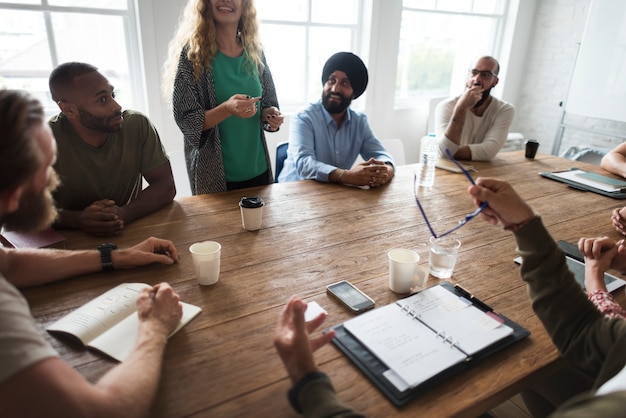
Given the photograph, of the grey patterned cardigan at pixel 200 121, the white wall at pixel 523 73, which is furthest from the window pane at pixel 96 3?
the grey patterned cardigan at pixel 200 121

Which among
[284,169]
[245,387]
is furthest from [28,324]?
[284,169]

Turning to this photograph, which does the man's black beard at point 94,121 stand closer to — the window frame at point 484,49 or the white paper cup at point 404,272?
the white paper cup at point 404,272

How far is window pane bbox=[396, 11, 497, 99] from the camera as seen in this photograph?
14.5ft

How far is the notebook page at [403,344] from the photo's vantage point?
86cm

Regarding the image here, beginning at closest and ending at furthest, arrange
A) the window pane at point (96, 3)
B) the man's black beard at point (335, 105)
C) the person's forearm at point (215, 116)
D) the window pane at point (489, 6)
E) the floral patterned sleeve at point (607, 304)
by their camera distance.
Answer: the floral patterned sleeve at point (607, 304) → the person's forearm at point (215, 116) → the man's black beard at point (335, 105) → the window pane at point (96, 3) → the window pane at point (489, 6)

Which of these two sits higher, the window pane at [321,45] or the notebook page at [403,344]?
the window pane at [321,45]

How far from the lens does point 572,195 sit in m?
2.06

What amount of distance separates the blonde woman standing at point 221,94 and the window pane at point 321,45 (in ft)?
6.43

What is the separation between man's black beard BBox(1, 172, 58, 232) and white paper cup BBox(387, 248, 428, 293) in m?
0.85

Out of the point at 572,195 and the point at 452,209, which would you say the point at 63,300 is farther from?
the point at 572,195

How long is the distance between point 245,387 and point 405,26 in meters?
4.29

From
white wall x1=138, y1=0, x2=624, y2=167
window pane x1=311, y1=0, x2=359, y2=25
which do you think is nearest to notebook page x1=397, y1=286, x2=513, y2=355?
white wall x1=138, y1=0, x2=624, y2=167

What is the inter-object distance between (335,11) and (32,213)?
376cm

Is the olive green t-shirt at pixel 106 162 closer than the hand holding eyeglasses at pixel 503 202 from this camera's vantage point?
No
